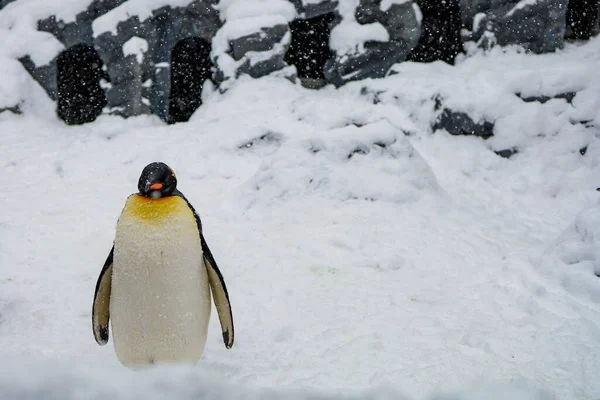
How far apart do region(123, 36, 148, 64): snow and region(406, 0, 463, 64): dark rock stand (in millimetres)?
4118

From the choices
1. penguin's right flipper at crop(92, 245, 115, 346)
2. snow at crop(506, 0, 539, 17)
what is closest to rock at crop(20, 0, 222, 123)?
snow at crop(506, 0, 539, 17)

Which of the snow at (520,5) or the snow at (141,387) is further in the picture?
the snow at (520,5)

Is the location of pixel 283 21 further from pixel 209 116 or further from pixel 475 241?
pixel 475 241

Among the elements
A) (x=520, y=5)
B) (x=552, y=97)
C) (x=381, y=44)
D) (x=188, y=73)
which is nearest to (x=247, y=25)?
(x=188, y=73)

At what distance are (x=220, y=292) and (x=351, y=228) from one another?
2063mm

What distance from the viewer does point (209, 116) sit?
6941mm

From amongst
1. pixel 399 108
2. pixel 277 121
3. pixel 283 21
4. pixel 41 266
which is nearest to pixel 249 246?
pixel 41 266

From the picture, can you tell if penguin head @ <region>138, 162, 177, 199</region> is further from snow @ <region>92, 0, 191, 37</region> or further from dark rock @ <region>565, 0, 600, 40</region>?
dark rock @ <region>565, 0, 600, 40</region>

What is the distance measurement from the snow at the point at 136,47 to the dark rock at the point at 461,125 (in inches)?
180

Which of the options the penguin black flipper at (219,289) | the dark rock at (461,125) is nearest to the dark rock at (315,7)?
the dark rock at (461,125)

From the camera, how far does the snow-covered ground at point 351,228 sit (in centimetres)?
235

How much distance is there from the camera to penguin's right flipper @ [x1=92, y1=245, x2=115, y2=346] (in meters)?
2.13

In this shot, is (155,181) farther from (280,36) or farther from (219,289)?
(280,36)

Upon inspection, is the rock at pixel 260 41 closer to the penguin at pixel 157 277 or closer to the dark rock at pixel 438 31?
the dark rock at pixel 438 31
